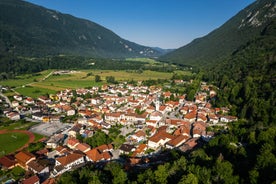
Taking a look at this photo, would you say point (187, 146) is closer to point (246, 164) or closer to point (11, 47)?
point (246, 164)

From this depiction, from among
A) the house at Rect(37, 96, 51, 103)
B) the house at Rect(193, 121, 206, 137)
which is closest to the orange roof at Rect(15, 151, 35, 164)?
the house at Rect(193, 121, 206, 137)

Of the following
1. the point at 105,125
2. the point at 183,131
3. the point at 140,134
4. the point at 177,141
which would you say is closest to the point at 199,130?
the point at 183,131

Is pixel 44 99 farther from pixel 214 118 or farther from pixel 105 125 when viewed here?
pixel 214 118

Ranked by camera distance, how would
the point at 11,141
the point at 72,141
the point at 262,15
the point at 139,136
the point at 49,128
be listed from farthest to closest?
the point at 262,15
the point at 49,128
the point at 11,141
the point at 139,136
the point at 72,141

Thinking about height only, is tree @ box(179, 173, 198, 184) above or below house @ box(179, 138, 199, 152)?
above

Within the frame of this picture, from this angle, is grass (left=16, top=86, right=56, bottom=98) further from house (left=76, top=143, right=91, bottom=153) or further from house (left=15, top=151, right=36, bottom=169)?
house (left=76, top=143, right=91, bottom=153)

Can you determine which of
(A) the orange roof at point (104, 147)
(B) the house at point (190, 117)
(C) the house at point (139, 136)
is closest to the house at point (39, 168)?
(A) the orange roof at point (104, 147)

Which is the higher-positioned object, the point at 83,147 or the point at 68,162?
A: the point at 68,162

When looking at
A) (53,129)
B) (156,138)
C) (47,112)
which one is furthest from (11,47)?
(156,138)
